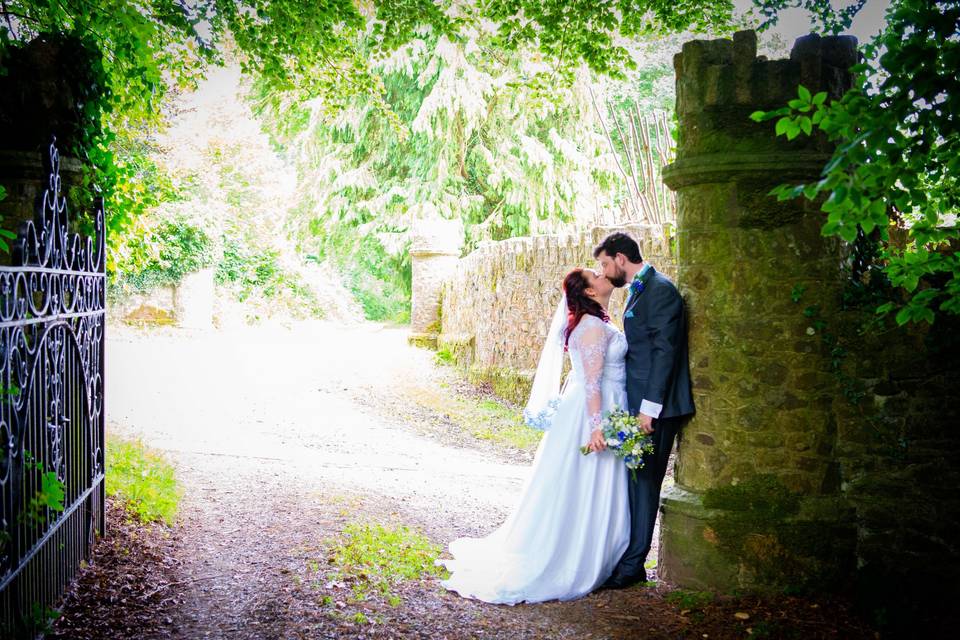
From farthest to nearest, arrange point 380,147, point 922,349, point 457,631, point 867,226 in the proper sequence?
point 380,147, point 922,349, point 457,631, point 867,226

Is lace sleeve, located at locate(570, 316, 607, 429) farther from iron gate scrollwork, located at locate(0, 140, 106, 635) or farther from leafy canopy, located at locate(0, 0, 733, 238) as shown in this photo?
leafy canopy, located at locate(0, 0, 733, 238)

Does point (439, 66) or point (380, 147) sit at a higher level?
point (439, 66)

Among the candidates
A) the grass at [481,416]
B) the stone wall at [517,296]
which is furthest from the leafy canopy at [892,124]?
the grass at [481,416]

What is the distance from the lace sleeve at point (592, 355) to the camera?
4.71 meters

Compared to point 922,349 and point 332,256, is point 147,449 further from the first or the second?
point 332,256

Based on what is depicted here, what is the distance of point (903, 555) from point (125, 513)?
494 centimetres

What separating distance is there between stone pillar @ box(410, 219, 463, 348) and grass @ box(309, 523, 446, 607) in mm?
10694

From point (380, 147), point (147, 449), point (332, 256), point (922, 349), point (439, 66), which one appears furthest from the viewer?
point (332, 256)

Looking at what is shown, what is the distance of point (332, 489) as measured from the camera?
6637 mm

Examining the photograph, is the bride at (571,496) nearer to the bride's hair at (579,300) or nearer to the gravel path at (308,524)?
the bride's hair at (579,300)

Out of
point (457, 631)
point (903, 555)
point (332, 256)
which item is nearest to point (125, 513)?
point (457, 631)

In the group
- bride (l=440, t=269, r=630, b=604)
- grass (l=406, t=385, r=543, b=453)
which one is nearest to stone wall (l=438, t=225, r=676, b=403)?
grass (l=406, t=385, r=543, b=453)

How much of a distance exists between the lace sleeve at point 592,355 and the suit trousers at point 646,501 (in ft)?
1.30

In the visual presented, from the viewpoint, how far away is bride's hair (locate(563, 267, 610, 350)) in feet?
15.8
